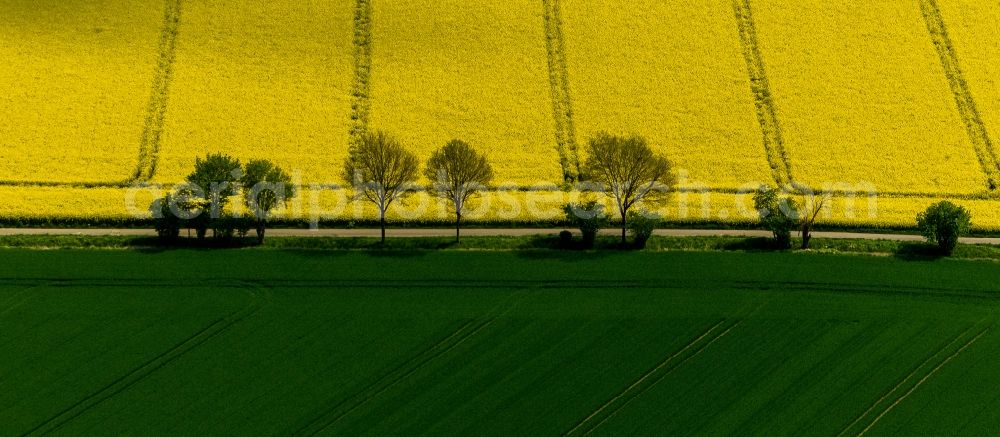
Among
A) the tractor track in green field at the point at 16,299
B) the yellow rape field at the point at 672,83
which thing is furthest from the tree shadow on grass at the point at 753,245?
the tractor track in green field at the point at 16,299

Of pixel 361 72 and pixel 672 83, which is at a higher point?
pixel 361 72

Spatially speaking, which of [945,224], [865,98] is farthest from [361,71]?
[945,224]

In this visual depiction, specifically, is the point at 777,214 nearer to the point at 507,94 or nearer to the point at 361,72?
the point at 507,94

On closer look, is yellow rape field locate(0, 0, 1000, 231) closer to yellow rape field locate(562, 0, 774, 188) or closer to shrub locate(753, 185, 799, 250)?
yellow rape field locate(562, 0, 774, 188)

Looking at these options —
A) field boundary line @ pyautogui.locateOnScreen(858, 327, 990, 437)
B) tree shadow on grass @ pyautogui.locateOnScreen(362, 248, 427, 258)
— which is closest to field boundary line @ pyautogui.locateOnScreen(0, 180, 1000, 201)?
tree shadow on grass @ pyautogui.locateOnScreen(362, 248, 427, 258)

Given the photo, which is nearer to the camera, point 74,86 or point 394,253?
point 394,253

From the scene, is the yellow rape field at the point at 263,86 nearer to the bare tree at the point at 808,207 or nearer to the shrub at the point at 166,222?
the shrub at the point at 166,222

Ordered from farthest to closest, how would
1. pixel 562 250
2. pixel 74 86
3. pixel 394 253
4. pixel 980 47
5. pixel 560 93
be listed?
pixel 980 47
pixel 560 93
pixel 74 86
pixel 562 250
pixel 394 253
